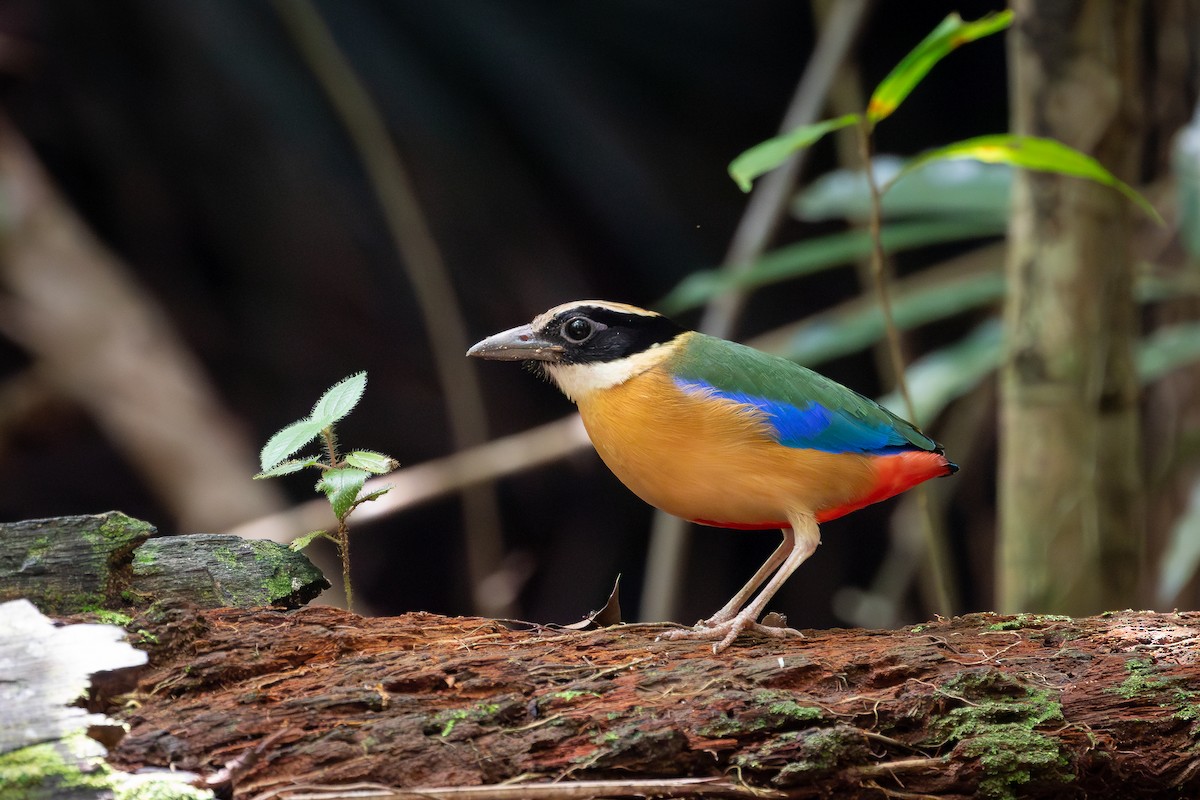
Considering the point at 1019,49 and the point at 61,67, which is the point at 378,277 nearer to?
the point at 61,67

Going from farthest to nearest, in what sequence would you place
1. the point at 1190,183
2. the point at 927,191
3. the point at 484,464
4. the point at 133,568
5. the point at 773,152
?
the point at 484,464 < the point at 927,191 < the point at 1190,183 < the point at 773,152 < the point at 133,568

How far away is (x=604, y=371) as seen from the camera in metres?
3.74

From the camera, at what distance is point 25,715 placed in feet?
7.75

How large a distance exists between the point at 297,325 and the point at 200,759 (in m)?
5.83

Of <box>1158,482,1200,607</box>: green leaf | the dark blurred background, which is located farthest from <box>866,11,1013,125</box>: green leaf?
the dark blurred background

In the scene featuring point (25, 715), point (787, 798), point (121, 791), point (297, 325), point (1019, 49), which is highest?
point (297, 325)

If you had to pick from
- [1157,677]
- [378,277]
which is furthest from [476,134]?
[1157,677]

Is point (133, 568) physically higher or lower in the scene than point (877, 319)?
lower

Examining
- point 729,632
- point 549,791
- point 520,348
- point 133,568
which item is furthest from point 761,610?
point 133,568

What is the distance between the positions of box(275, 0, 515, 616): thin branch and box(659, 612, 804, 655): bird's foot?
13.4 ft

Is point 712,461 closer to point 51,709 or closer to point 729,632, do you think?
point 729,632

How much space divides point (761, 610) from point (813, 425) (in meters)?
0.57

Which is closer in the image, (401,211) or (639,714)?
(639,714)

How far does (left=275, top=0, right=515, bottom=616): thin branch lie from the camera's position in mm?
7133
